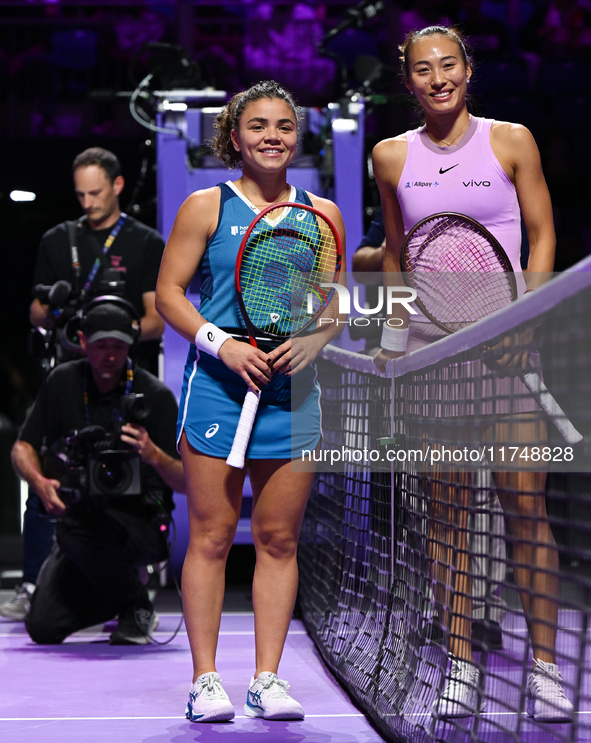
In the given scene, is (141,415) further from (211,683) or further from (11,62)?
(11,62)

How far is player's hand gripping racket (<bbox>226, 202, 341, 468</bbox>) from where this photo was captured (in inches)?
98.3

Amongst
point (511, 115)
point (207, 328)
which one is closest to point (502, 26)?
point (511, 115)

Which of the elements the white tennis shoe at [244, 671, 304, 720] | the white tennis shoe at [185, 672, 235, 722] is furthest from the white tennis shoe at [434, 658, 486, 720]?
the white tennis shoe at [185, 672, 235, 722]

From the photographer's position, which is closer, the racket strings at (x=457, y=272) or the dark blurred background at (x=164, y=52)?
the racket strings at (x=457, y=272)

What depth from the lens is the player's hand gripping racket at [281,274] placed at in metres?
2.50

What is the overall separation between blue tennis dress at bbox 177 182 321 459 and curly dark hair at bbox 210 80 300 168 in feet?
0.53

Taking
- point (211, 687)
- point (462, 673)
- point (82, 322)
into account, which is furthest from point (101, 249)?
point (462, 673)

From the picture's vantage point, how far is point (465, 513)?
2.40 meters

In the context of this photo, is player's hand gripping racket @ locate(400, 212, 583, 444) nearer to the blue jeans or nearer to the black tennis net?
the black tennis net

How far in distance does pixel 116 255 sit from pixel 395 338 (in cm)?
214

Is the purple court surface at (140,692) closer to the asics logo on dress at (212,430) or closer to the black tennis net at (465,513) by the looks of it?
the black tennis net at (465,513)

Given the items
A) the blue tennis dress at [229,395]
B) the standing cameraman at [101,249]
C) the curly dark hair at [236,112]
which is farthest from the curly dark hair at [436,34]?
the standing cameraman at [101,249]

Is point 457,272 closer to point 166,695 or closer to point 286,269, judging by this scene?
point 286,269

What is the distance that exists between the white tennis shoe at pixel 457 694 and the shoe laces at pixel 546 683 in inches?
5.3
